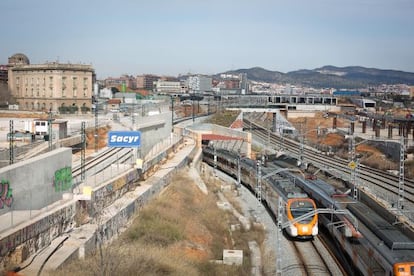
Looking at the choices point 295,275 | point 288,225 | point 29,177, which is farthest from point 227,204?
point 29,177

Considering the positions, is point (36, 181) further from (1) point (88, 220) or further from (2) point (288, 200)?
(2) point (288, 200)

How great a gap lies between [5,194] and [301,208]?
1232cm

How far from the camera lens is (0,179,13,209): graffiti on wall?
15.6 m

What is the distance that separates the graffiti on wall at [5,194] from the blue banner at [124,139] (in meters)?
11.9

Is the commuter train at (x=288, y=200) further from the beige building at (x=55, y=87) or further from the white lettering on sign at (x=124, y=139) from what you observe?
the beige building at (x=55, y=87)

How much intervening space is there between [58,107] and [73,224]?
66259 mm

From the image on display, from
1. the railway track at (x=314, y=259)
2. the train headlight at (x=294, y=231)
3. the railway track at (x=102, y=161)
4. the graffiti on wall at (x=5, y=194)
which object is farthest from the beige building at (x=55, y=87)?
the graffiti on wall at (x=5, y=194)

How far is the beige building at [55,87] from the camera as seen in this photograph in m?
84.1

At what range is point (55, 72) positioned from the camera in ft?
277

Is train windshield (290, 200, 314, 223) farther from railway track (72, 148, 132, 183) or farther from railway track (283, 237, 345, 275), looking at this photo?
railway track (72, 148, 132, 183)

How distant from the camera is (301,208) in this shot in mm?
22500

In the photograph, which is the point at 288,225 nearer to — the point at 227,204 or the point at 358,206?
the point at 358,206

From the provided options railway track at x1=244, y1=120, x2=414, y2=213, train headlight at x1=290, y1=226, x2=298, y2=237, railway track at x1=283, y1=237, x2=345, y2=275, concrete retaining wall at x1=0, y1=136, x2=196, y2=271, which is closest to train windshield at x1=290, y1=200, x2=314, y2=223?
train headlight at x1=290, y1=226, x2=298, y2=237

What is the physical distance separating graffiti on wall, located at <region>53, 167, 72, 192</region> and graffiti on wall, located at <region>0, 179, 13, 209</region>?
3.02 metres
